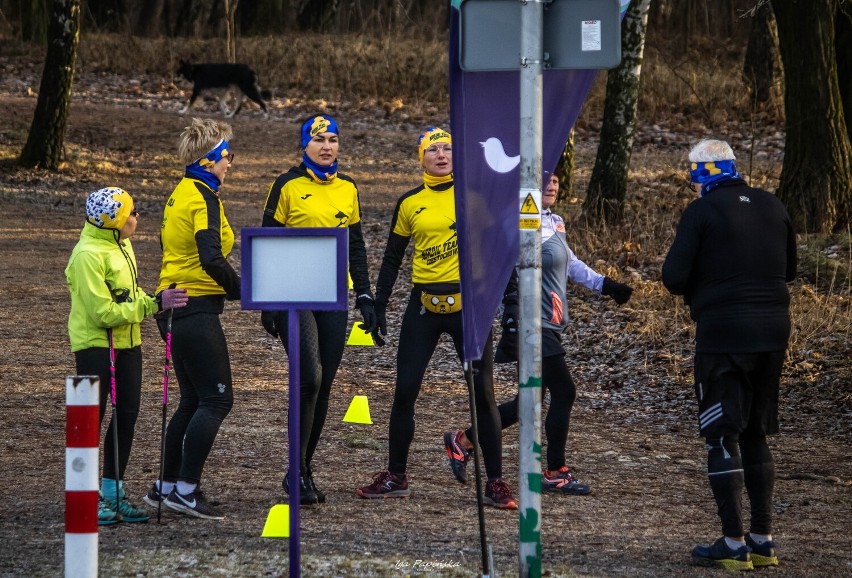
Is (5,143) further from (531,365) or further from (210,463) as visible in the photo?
(531,365)

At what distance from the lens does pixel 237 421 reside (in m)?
9.00

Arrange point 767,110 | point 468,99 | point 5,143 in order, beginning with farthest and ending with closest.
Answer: point 767,110 → point 5,143 → point 468,99

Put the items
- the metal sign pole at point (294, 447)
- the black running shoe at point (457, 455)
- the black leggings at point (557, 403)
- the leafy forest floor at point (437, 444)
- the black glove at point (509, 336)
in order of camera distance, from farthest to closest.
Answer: the black running shoe at point (457, 455), the black leggings at point (557, 403), the black glove at point (509, 336), the leafy forest floor at point (437, 444), the metal sign pole at point (294, 447)

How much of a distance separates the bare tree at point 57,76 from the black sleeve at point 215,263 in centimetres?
1442

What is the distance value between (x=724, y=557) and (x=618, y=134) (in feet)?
32.5

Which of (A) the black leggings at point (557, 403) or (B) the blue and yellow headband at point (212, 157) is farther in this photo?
(A) the black leggings at point (557, 403)

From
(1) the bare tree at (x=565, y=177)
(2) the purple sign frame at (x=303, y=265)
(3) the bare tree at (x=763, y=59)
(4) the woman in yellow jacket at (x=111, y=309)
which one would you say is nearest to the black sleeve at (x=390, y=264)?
(4) the woman in yellow jacket at (x=111, y=309)

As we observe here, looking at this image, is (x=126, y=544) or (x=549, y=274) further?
(x=549, y=274)

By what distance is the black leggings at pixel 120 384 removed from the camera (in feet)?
20.5

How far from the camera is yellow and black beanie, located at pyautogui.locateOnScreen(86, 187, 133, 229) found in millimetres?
6234

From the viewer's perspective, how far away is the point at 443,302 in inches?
268

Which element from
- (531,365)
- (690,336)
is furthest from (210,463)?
(690,336)

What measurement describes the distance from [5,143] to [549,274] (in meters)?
16.9

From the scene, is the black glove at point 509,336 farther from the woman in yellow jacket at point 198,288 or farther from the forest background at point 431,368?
the woman in yellow jacket at point 198,288
